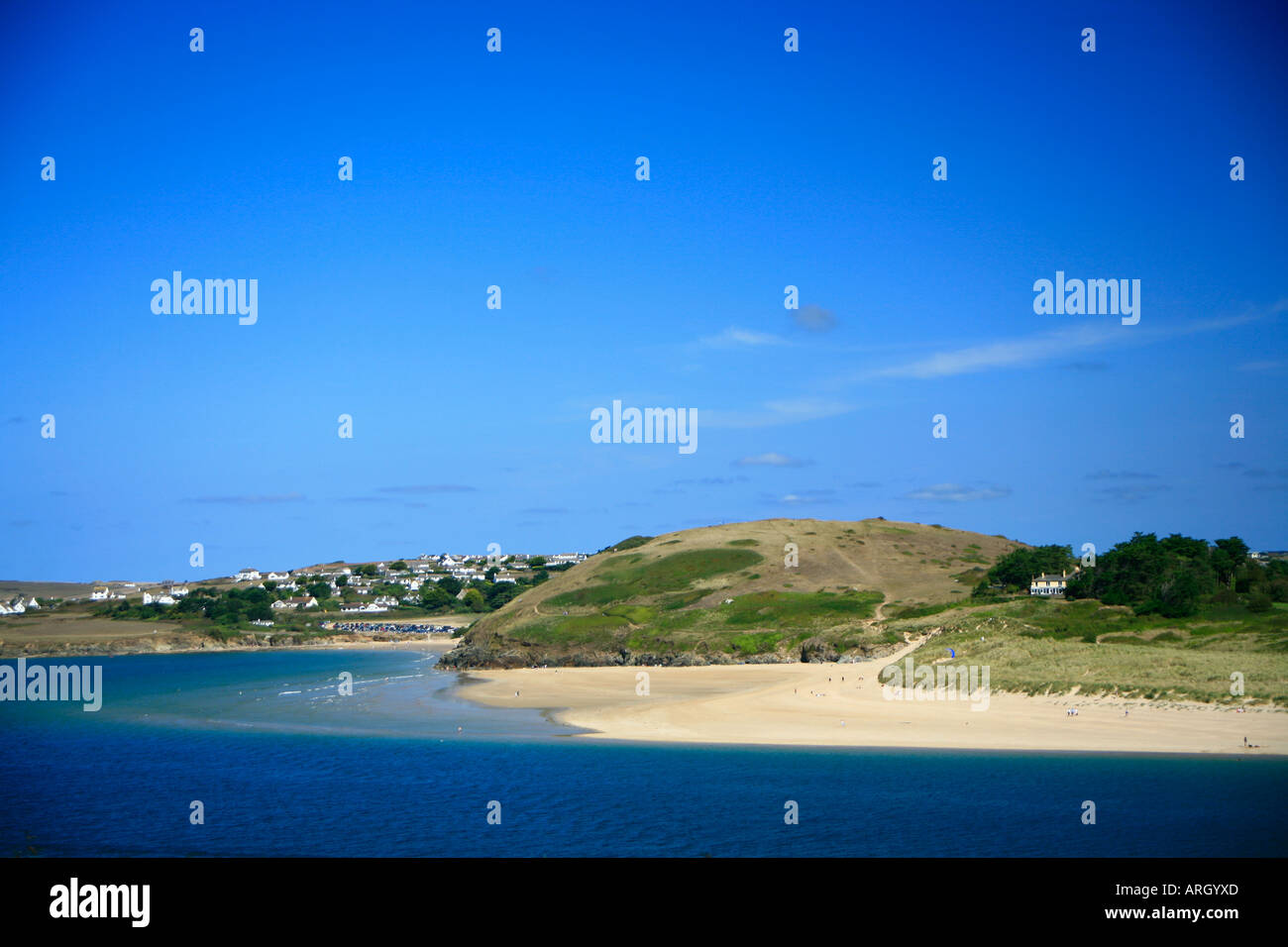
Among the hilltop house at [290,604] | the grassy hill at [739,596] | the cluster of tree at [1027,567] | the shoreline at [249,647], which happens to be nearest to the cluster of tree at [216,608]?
the hilltop house at [290,604]

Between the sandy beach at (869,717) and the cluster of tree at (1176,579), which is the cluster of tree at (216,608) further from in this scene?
the cluster of tree at (1176,579)

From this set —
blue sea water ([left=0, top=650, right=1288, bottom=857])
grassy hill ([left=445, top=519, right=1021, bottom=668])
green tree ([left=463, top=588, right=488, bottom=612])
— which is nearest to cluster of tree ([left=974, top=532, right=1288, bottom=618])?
grassy hill ([left=445, top=519, right=1021, bottom=668])

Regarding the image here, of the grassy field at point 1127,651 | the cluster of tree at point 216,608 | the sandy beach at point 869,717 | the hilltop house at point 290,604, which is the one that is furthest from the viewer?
the hilltop house at point 290,604

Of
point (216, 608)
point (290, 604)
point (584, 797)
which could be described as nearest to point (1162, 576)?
point (584, 797)

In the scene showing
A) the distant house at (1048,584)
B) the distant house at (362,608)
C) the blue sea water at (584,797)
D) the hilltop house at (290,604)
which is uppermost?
the distant house at (1048,584)
